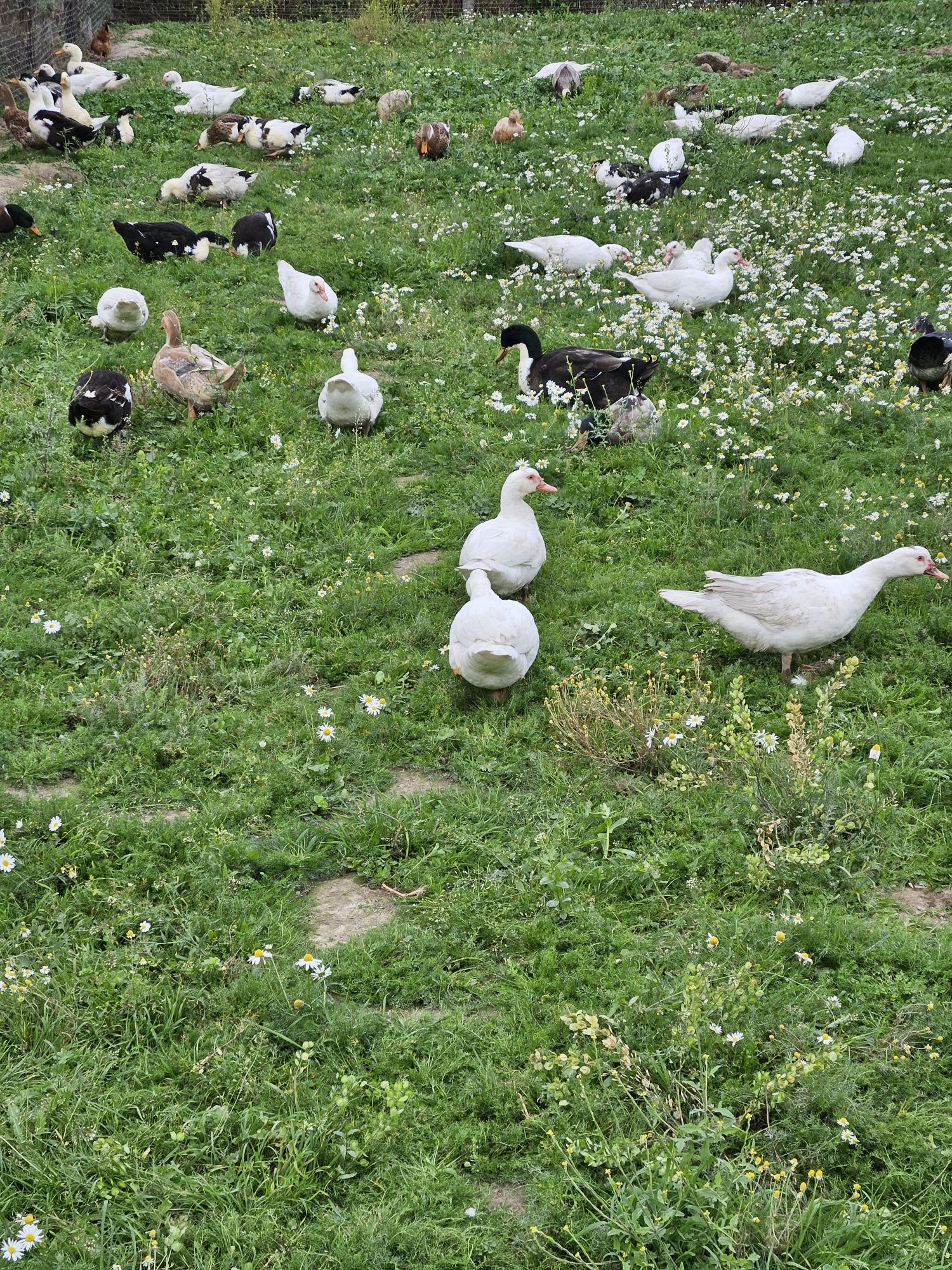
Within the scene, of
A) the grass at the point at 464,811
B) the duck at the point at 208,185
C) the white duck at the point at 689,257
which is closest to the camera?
the grass at the point at 464,811

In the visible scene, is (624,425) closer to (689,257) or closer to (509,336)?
(509,336)

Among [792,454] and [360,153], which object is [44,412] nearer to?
[792,454]

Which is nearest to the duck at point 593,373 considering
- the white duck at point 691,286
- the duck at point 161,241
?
the white duck at point 691,286

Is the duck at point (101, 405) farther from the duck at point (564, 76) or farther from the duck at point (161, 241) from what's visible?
the duck at point (564, 76)

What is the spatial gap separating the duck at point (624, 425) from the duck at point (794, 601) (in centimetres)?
239

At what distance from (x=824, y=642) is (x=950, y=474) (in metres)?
2.43

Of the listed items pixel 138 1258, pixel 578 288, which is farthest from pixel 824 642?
pixel 578 288

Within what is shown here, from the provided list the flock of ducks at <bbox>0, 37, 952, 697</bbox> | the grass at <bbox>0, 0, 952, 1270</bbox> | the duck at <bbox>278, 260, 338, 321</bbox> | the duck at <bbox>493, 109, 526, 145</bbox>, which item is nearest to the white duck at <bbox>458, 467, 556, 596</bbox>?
the flock of ducks at <bbox>0, 37, 952, 697</bbox>

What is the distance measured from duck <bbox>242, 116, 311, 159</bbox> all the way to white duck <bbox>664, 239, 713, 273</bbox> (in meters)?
6.71

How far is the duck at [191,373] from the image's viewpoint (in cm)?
817

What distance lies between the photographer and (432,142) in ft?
45.6

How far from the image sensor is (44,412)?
311 inches

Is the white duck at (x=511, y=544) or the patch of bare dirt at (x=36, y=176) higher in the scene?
the white duck at (x=511, y=544)

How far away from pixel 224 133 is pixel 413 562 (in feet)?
33.9
